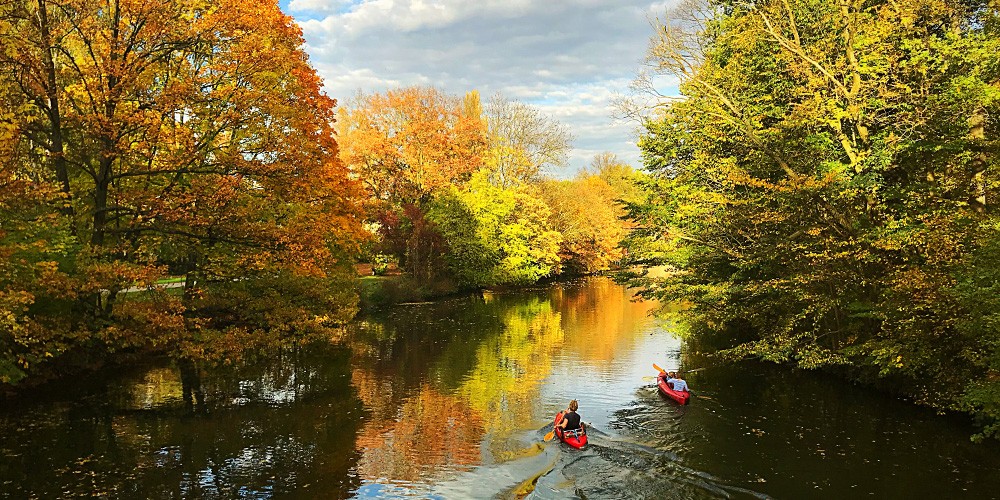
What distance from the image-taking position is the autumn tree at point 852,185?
51.8 feet

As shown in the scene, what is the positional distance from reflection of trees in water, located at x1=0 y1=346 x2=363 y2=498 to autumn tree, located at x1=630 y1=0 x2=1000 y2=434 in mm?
13920

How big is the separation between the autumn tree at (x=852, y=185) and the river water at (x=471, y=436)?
180cm

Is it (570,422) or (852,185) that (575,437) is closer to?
(570,422)

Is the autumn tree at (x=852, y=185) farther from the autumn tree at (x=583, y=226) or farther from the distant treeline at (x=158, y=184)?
the autumn tree at (x=583, y=226)

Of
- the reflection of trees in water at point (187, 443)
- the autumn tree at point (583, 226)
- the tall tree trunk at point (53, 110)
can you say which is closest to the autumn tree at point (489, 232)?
the autumn tree at point (583, 226)

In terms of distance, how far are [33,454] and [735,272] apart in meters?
23.3

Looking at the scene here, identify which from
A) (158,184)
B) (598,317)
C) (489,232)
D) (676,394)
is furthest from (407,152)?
(676,394)

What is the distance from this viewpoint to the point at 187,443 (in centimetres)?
1623

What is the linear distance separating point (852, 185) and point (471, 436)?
513 inches

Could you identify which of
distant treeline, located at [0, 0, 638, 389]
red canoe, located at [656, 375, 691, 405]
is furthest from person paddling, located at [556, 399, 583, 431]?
distant treeline, located at [0, 0, 638, 389]

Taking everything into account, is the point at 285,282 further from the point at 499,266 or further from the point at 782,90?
the point at 499,266

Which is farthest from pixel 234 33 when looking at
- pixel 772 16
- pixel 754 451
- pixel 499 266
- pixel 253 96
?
pixel 499 266

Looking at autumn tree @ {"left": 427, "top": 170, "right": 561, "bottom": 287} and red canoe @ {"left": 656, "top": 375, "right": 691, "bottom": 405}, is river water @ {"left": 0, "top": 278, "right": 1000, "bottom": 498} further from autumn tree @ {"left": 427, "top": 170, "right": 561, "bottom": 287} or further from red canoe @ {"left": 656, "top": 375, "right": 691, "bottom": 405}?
autumn tree @ {"left": 427, "top": 170, "right": 561, "bottom": 287}

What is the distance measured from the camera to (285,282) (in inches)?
899
